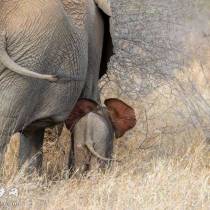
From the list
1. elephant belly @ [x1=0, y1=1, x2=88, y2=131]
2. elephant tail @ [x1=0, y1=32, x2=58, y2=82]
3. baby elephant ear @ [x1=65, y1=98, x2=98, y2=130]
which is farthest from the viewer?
baby elephant ear @ [x1=65, y1=98, x2=98, y2=130]

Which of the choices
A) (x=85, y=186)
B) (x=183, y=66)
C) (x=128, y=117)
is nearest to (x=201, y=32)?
(x=183, y=66)

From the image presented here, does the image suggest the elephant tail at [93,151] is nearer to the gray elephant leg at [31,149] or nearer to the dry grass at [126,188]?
the dry grass at [126,188]

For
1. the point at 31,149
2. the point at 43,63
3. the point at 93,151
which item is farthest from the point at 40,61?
the point at 31,149

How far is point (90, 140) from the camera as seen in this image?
659 centimetres

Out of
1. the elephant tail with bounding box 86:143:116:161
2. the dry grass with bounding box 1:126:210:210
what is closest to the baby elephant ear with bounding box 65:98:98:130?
the elephant tail with bounding box 86:143:116:161

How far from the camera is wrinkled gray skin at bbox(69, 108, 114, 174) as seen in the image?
659 centimetres

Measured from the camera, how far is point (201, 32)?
8.98m

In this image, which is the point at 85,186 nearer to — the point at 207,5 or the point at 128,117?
the point at 128,117

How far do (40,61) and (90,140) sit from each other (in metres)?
1.10

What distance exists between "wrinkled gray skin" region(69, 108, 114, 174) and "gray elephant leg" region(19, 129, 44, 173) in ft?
0.88

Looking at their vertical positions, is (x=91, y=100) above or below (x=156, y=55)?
above

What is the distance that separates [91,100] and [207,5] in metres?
3.74

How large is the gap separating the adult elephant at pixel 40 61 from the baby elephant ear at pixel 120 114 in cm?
44

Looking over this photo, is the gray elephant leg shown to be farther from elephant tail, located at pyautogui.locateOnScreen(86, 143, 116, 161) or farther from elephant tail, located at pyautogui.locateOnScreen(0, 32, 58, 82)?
elephant tail, located at pyautogui.locateOnScreen(0, 32, 58, 82)
